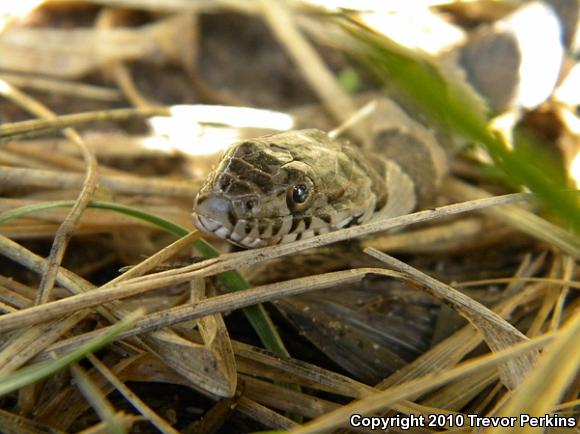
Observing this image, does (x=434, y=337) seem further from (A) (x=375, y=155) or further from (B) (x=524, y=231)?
(A) (x=375, y=155)

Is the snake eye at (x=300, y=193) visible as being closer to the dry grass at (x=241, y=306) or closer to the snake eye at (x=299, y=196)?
the snake eye at (x=299, y=196)

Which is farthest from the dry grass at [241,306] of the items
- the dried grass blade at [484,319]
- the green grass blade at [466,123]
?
the green grass blade at [466,123]

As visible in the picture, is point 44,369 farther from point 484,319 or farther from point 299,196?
point 484,319

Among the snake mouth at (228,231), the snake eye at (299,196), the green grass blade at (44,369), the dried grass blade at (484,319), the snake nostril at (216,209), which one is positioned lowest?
the green grass blade at (44,369)

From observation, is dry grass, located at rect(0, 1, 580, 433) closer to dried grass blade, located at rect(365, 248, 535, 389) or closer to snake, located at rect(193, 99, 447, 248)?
dried grass blade, located at rect(365, 248, 535, 389)

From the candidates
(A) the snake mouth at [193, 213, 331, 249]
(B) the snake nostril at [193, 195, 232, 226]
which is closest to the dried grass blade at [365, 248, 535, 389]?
(A) the snake mouth at [193, 213, 331, 249]

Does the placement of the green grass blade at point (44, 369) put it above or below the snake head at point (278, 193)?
below

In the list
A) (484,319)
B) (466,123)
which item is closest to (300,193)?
(484,319)
